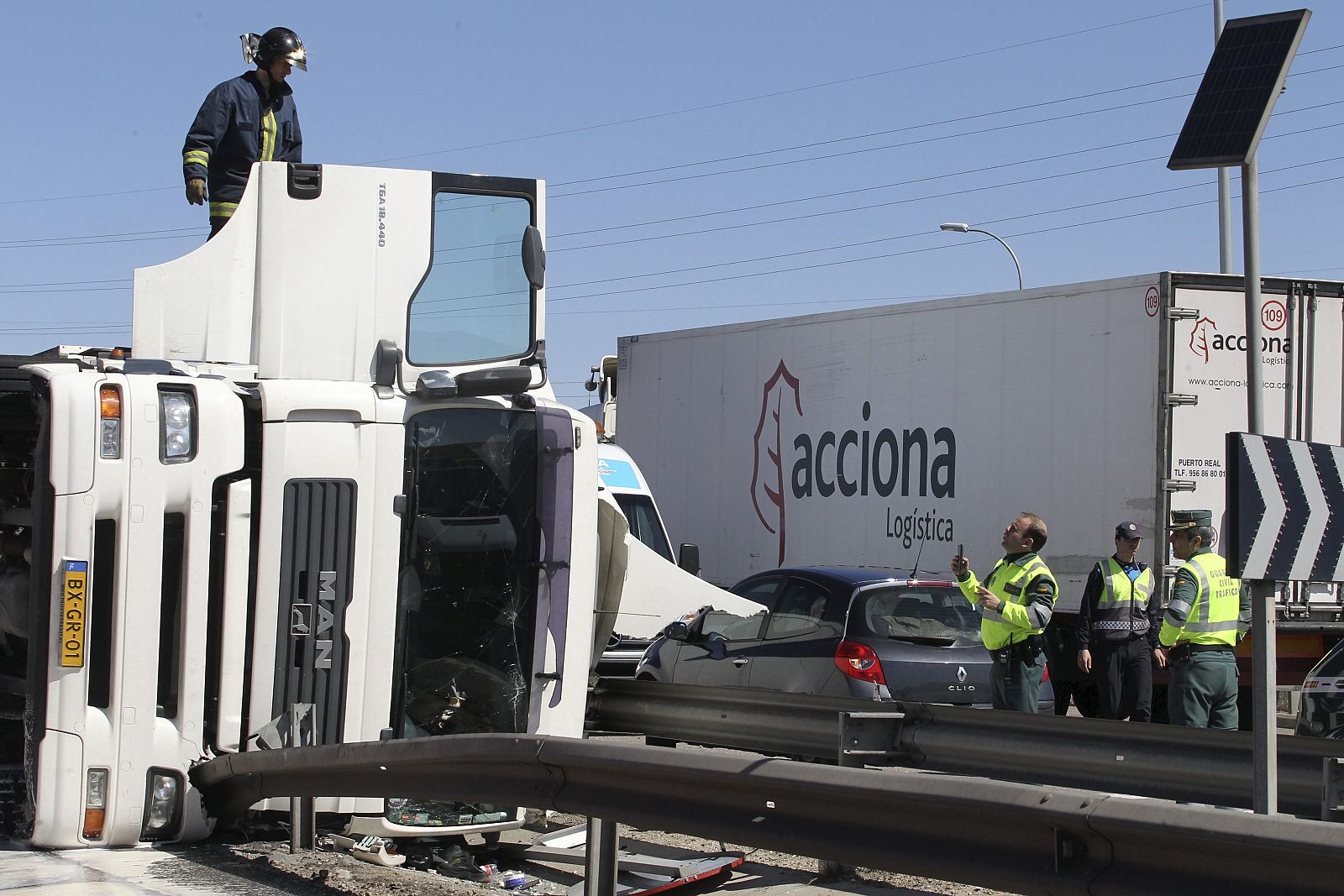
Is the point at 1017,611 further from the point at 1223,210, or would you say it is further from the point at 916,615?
the point at 1223,210

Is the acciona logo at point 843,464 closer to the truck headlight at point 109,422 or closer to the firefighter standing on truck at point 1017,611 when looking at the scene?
the firefighter standing on truck at point 1017,611

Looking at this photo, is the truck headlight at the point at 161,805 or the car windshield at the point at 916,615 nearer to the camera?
the truck headlight at the point at 161,805

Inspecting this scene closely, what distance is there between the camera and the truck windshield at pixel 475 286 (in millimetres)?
6621

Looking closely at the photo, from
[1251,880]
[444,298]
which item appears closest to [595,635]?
[444,298]

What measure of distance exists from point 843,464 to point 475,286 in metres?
9.42

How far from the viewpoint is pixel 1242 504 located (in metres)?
4.84

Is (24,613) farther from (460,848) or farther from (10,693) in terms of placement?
(460,848)

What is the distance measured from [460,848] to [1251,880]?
4.07 m

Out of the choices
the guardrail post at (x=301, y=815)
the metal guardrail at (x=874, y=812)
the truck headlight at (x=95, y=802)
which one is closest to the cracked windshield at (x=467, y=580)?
the guardrail post at (x=301, y=815)

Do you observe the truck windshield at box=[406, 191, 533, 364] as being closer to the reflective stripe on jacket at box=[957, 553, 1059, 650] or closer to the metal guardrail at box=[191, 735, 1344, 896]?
the metal guardrail at box=[191, 735, 1344, 896]

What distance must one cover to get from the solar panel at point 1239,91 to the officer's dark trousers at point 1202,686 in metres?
4.25

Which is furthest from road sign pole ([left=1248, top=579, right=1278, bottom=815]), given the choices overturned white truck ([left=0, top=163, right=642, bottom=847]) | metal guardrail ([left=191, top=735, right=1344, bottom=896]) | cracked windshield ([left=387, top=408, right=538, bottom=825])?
cracked windshield ([left=387, top=408, right=538, bottom=825])

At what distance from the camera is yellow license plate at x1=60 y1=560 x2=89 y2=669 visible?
18.4 feet

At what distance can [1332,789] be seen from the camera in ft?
15.8
